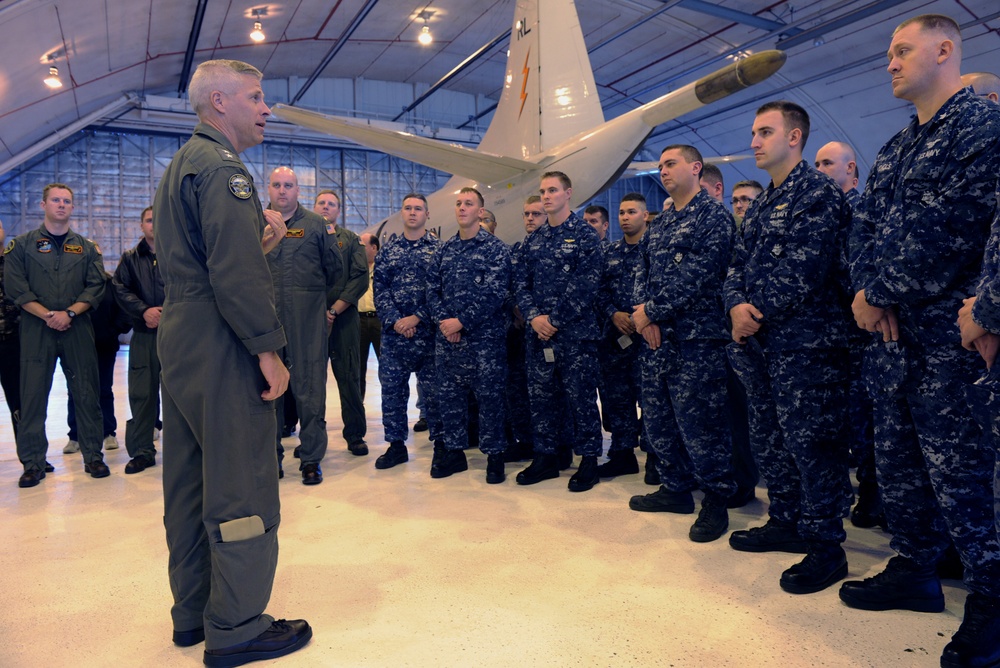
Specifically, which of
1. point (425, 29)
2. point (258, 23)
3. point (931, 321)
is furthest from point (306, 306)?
point (258, 23)

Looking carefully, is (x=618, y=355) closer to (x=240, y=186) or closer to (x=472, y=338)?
(x=472, y=338)

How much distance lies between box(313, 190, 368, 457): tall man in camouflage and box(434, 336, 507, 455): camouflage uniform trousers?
2.77 ft

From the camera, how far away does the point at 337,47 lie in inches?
500

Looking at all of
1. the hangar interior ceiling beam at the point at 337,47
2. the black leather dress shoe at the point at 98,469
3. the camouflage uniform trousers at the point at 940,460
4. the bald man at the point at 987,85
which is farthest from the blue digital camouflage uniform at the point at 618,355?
the hangar interior ceiling beam at the point at 337,47

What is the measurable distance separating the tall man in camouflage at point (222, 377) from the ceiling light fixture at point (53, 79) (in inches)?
371

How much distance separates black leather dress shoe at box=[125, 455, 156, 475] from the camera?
13.0 ft

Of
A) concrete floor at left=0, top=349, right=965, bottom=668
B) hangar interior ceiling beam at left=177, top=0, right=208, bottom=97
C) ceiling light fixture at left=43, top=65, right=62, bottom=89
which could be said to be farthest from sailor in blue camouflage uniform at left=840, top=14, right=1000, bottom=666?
ceiling light fixture at left=43, top=65, right=62, bottom=89

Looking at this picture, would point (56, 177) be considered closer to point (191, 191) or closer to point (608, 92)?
point (608, 92)

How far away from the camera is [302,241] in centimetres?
372

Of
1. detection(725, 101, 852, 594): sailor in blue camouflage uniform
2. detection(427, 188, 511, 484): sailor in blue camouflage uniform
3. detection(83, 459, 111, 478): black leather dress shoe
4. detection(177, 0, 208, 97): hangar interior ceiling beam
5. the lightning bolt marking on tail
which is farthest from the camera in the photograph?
detection(177, 0, 208, 97): hangar interior ceiling beam

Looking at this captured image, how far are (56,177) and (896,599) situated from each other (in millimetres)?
16776

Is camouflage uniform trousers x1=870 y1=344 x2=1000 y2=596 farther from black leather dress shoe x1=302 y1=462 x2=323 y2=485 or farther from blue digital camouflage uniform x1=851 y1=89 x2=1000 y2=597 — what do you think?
black leather dress shoe x1=302 y1=462 x2=323 y2=485

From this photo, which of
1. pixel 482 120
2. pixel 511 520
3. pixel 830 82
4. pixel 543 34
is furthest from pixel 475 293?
pixel 482 120

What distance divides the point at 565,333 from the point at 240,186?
6.54 ft
